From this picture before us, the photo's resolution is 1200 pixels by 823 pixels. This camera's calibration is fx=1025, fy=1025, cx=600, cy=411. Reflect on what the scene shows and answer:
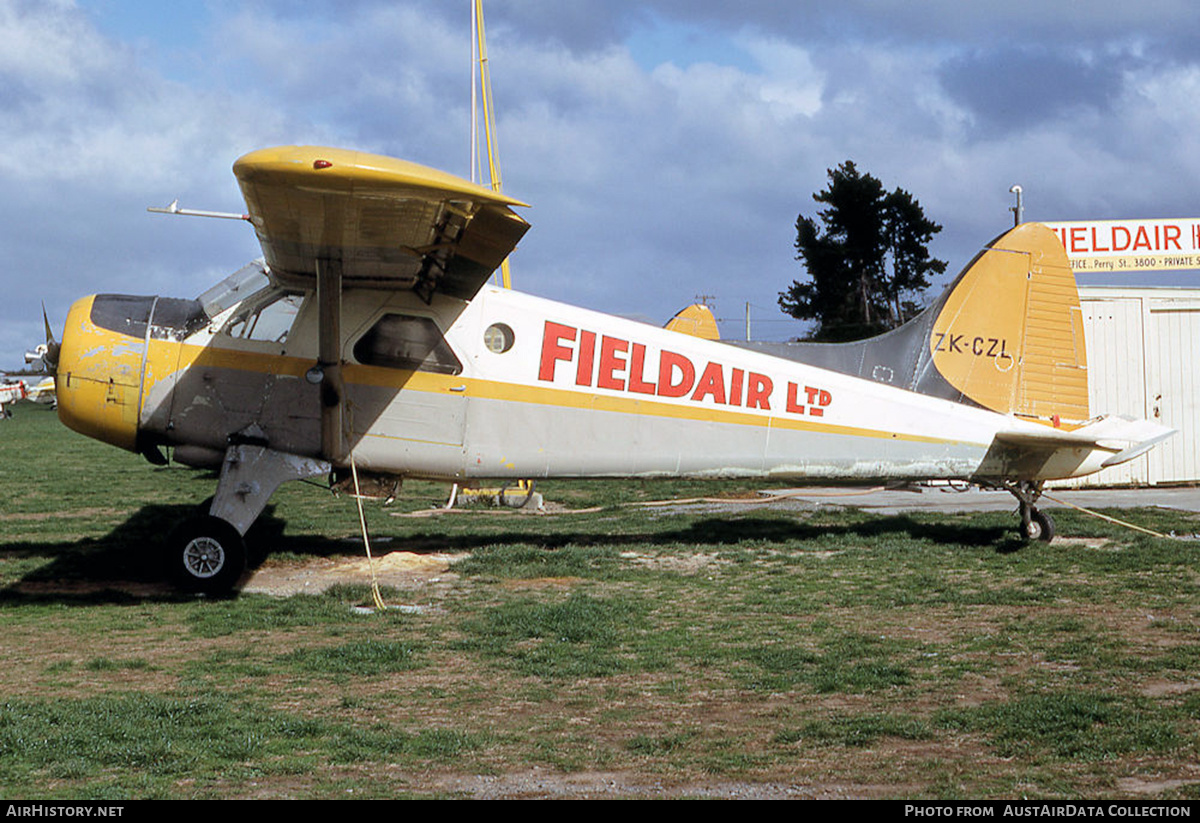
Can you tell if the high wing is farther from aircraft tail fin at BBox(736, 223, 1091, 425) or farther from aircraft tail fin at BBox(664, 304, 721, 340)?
aircraft tail fin at BBox(664, 304, 721, 340)

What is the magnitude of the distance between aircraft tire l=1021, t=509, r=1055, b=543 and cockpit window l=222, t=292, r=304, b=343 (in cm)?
762

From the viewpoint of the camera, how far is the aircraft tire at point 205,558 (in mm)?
8422

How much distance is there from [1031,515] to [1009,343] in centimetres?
181

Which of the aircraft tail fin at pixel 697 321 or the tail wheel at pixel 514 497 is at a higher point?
the aircraft tail fin at pixel 697 321

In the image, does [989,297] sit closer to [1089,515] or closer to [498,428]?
[1089,515]

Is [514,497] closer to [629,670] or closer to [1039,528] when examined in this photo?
[1039,528]

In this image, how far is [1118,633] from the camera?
6.48m

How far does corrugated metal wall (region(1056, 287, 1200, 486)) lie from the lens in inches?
735

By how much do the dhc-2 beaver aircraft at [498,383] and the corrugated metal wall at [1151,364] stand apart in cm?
883

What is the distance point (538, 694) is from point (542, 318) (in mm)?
4827

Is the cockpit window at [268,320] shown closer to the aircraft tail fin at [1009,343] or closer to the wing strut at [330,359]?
the wing strut at [330,359]

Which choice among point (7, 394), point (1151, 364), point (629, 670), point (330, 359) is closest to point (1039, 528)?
point (629, 670)

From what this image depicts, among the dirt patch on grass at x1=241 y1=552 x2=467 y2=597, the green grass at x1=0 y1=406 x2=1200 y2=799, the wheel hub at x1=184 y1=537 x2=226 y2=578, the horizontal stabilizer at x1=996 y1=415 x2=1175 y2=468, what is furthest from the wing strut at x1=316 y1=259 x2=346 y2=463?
the horizontal stabilizer at x1=996 y1=415 x2=1175 y2=468

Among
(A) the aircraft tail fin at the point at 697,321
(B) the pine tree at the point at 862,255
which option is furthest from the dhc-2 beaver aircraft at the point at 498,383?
(B) the pine tree at the point at 862,255
